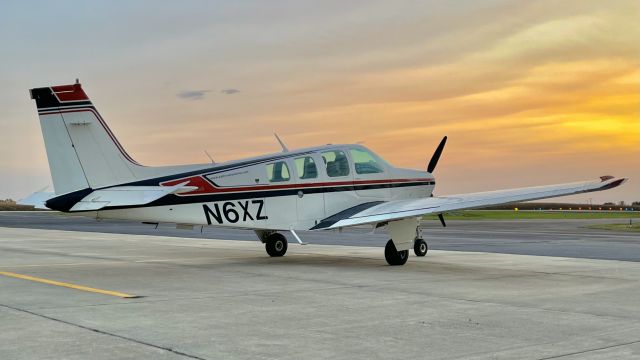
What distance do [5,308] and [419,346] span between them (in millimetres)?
5607

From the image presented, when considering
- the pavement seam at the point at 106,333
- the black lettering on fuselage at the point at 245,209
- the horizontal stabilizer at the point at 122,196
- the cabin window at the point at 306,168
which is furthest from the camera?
the cabin window at the point at 306,168

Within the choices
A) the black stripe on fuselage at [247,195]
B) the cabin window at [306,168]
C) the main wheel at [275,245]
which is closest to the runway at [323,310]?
the main wheel at [275,245]

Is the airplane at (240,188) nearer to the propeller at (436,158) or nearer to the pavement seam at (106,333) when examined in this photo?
the propeller at (436,158)

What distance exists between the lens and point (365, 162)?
17.7m

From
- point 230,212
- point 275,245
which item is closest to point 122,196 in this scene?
point 230,212

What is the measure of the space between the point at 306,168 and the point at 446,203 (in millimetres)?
3375

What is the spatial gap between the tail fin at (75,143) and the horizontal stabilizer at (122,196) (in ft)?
0.78

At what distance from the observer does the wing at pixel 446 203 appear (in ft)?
47.9

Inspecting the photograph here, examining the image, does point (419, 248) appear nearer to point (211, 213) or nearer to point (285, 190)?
point (285, 190)

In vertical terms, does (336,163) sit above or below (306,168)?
above

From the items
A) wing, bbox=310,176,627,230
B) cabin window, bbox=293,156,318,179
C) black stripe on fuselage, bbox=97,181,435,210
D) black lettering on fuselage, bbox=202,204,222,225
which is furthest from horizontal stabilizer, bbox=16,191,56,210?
wing, bbox=310,176,627,230

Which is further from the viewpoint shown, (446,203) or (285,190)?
(285,190)

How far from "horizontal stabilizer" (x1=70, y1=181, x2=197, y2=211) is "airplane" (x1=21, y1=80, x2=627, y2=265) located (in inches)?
0.8

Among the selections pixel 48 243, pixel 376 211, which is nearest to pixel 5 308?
pixel 376 211
